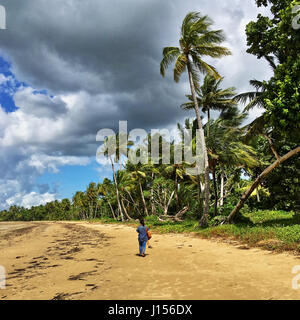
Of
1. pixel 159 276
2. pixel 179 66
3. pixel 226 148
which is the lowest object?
pixel 159 276

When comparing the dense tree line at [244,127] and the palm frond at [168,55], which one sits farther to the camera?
the palm frond at [168,55]

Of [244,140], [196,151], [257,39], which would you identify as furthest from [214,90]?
[257,39]

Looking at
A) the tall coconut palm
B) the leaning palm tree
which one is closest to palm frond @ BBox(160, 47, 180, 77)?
the leaning palm tree

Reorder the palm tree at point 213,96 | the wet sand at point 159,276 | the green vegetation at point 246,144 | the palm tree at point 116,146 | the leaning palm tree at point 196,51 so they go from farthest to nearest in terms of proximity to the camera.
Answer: the palm tree at point 116,146
the palm tree at point 213,96
the leaning palm tree at point 196,51
the green vegetation at point 246,144
the wet sand at point 159,276

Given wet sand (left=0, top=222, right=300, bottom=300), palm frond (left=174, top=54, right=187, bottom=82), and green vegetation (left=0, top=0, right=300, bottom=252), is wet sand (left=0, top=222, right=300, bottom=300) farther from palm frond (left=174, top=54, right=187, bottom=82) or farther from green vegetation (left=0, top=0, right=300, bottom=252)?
palm frond (left=174, top=54, right=187, bottom=82)

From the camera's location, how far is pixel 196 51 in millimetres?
16109

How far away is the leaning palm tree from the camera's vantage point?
1483 cm

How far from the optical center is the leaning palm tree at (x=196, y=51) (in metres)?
14.8

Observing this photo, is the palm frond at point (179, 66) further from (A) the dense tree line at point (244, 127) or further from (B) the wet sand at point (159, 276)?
(B) the wet sand at point (159, 276)

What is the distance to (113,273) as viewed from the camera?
6234 millimetres

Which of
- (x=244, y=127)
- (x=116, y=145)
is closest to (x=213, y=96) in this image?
(x=244, y=127)

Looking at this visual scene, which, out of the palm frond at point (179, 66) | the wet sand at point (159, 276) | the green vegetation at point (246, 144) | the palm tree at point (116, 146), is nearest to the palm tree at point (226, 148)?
the green vegetation at point (246, 144)

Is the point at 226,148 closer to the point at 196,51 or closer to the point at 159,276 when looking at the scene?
the point at 196,51
